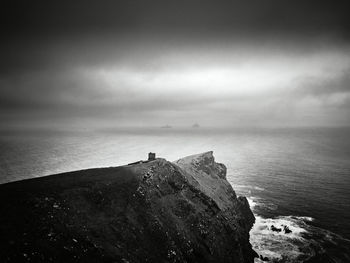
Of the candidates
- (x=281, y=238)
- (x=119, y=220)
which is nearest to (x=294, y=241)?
(x=281, y=238)

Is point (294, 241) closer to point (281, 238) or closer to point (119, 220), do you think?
point (281, 238)

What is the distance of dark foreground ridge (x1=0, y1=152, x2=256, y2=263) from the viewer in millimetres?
24062

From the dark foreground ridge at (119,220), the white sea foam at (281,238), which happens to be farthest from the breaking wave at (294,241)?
the dark foreground ridge at (119,220)

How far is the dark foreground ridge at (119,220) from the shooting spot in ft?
78.9

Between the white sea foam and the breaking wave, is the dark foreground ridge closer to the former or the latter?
the white sea foam

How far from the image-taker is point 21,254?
69.6 feet

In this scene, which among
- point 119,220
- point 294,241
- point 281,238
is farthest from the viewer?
point 281,238

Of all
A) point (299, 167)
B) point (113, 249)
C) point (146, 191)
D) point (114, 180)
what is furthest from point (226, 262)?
point (299, 167)

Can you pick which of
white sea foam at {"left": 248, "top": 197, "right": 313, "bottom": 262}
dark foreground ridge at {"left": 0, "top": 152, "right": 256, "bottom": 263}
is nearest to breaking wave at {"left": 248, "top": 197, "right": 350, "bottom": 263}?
white sea foam at {"left": 248, "top": 197, "right": 313, "bottom": 262}

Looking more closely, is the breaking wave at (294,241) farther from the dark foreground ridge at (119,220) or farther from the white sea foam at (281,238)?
the dark foreground ridge at (119,220)

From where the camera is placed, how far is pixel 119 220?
31.1 metres

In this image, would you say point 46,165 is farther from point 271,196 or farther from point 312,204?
point 312,204

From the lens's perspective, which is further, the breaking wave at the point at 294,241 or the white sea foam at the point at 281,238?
the white sea foam at the point at 281,238

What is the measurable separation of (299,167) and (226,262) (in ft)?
324
